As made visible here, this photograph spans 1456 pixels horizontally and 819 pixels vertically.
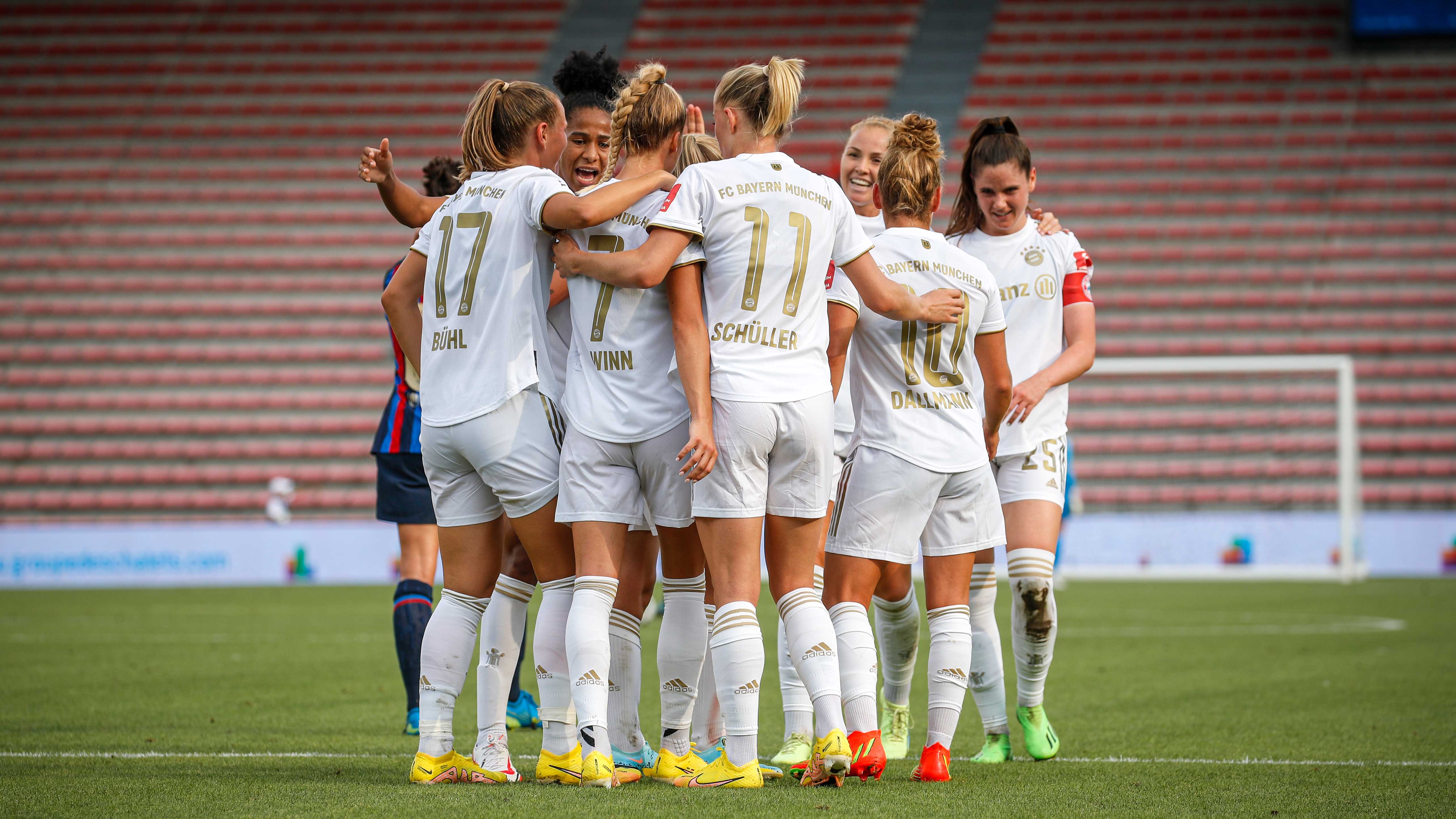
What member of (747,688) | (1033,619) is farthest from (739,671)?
(1033,619)

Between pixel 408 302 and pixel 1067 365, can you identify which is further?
pixel 1067 365

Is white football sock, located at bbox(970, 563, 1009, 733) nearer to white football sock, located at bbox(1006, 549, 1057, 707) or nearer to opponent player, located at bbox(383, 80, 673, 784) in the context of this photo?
white football sock, located at bbox(1006, 549, 1057, 707)

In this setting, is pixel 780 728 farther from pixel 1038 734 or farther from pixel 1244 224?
pixel 1244 224

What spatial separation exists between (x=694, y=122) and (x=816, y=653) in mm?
1662

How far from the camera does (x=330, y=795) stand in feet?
11.6

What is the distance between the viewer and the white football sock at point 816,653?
3.55 metres

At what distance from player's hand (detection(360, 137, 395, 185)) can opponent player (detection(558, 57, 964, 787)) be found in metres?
0.75

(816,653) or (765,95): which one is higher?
(765,95)

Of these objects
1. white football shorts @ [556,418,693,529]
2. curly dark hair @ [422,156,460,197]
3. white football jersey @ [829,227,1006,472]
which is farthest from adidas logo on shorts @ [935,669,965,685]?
curly dark hair @ [422,156,460,197]

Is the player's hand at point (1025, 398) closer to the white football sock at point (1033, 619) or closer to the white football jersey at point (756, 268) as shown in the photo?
the white football sock at point (1033, 619)

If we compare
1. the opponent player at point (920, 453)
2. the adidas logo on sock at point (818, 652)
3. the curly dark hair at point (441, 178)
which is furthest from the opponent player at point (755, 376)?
the curly dark hair at point (441, 178)

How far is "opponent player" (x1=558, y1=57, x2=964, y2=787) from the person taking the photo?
354 cm

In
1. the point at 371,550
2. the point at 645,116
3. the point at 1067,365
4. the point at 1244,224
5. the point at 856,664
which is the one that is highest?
the point at 1244,224

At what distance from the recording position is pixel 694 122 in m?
4.18
